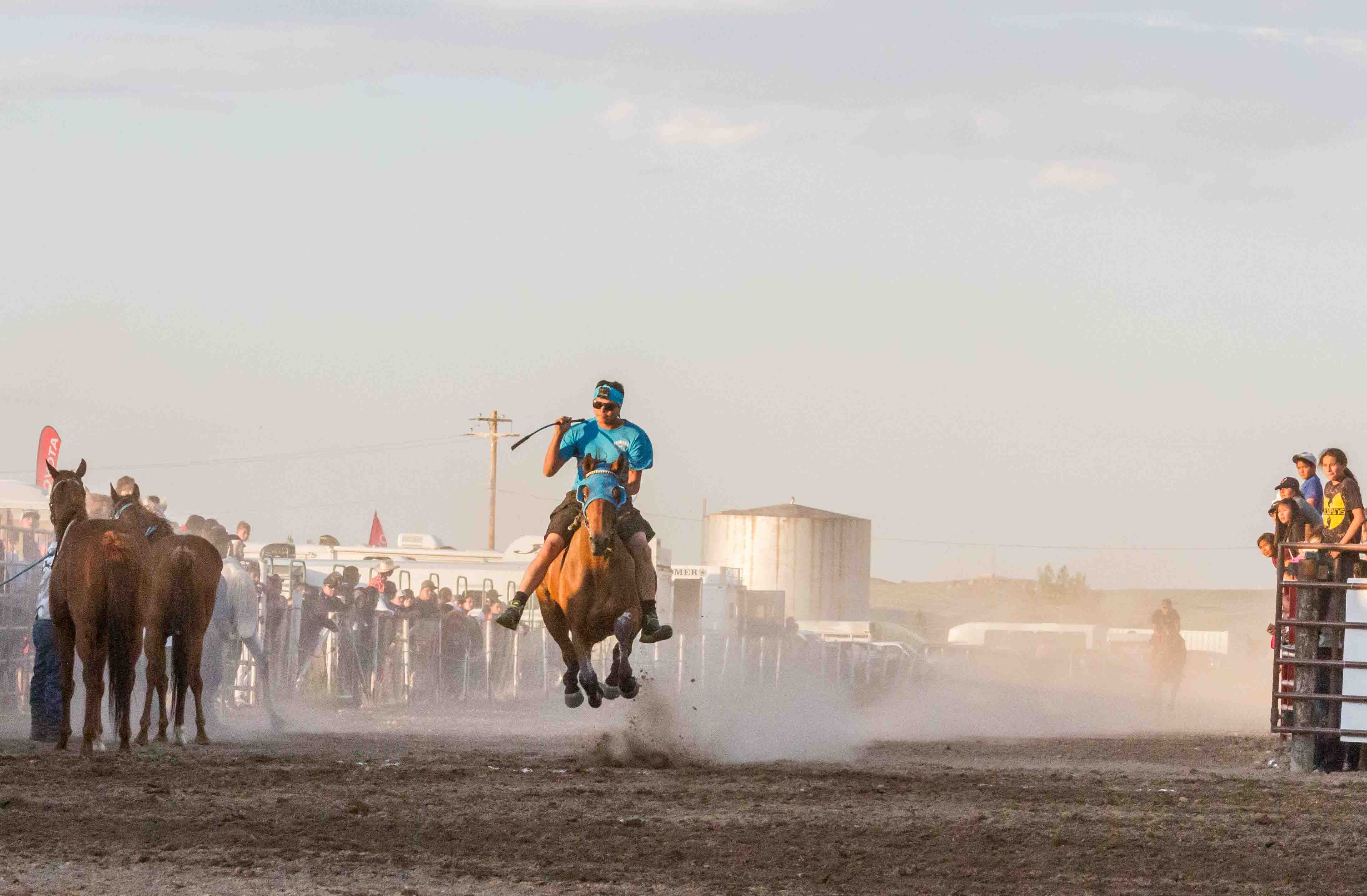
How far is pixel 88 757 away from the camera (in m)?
13.6

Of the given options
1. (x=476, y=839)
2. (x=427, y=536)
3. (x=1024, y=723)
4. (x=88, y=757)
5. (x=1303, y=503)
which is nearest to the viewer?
(x=476, y=839)

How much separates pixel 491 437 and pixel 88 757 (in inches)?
2502

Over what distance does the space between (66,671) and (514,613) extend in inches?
131

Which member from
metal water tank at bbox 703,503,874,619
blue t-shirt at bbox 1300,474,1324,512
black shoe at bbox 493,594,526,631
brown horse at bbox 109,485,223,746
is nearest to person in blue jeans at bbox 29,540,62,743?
brown horse at bbox 109,485,223,746

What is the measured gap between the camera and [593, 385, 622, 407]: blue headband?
48.4ft

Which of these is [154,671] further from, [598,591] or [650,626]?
[650,626]

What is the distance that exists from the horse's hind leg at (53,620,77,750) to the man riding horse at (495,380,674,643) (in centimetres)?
322

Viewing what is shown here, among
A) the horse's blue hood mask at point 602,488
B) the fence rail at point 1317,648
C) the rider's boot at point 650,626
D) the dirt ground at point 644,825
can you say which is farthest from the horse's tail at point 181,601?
the fence rail at point 1317,648

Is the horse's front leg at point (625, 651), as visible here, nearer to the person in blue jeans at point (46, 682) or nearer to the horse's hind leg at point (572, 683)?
the horse's hind leg at point (572, 683)

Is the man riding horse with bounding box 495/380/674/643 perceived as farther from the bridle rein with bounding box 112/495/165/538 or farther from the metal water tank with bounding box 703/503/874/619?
the metal water tank with bounding box 703/503/874/619

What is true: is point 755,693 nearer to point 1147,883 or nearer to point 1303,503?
point 1303,503

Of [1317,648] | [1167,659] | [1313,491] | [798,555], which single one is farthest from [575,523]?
[798,555]

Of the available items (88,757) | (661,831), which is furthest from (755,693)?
(661,831)

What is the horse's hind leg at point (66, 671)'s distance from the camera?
574 inches
